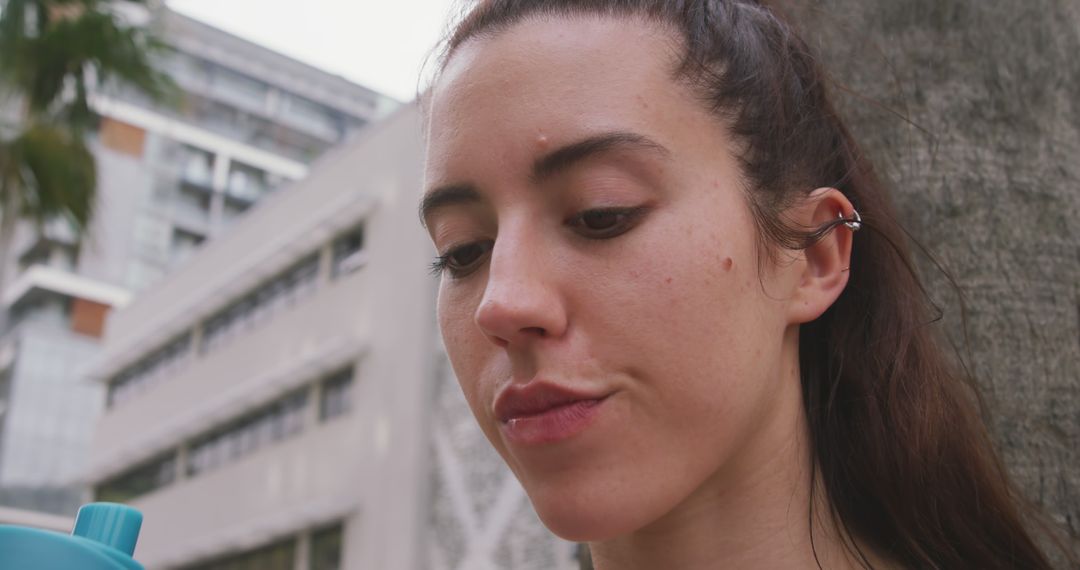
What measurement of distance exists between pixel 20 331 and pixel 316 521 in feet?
62.5

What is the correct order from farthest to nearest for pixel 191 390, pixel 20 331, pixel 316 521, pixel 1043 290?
pixel 20 331, pixel 191 390, pixel 316 521, pixel 1043 290

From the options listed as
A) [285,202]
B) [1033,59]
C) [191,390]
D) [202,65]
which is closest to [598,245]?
[1033,59]

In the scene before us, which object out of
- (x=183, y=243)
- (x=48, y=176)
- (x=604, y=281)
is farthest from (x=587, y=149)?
(x=183, y=243)

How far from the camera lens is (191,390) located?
25047mm

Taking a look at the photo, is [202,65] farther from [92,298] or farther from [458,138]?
[458,138]

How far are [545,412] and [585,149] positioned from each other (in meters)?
0.26

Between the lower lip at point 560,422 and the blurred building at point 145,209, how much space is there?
2803 centimetres

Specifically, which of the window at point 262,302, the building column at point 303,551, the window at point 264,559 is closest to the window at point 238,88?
the window at point 262,302

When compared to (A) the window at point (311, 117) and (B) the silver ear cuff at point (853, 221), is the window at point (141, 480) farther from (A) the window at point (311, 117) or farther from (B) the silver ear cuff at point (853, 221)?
(B) the silver ear cuff at point (853, 221)

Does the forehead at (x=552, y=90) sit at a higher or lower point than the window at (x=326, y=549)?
lower

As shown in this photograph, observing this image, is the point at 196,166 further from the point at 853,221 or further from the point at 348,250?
the point at 853,221

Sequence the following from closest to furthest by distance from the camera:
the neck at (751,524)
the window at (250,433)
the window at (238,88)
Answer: the neck at (751,524), the window at (250,433), the window at (238,88)

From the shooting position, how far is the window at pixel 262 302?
2205 cm

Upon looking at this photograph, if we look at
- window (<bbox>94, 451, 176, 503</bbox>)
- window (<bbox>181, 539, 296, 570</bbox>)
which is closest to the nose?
window (<bbox>181, 539, 296, 570</bbox>)
